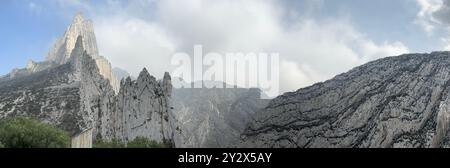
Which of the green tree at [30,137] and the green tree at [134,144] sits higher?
the green tree at [134,144]

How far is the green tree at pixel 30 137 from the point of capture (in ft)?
373

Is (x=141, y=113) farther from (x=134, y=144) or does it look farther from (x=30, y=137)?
(x=30, y=137)

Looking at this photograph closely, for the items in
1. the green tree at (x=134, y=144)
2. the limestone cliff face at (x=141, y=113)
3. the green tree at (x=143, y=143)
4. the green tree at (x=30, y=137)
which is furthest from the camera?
the limestone cliff face at (x=141, y=113)

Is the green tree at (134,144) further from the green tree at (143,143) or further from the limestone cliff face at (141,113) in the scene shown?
the limestone cliff face at (141,113)

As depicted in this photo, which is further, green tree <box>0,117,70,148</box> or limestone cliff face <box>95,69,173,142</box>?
limestone cliff face <box>95,69,173,142</box>

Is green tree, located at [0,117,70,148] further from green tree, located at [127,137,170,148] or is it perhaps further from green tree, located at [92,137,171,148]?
green tree, located at [127,137,170,148]

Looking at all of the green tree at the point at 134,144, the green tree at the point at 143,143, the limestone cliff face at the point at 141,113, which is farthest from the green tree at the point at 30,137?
the limestone cliff face at the point at 141,113

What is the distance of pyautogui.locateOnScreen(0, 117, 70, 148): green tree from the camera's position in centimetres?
Result: 11381

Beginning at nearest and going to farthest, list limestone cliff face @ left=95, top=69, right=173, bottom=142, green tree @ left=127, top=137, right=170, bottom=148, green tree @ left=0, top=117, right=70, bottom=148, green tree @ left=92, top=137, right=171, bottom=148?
green tree @ left=0, top=117, right=70, bottom=148, green tree @ left=92, top=137, right=171, bottom=148, green tree @ left=127, top=137, right=170, bottom=148, limestone cliff face @ left=95, top=69, right=173, bottom=142

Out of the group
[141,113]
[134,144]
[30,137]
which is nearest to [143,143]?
[134,144]

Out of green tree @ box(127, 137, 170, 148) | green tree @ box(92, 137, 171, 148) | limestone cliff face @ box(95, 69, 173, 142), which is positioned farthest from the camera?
limestone cliff face @ box(95, 69, 173, 142)

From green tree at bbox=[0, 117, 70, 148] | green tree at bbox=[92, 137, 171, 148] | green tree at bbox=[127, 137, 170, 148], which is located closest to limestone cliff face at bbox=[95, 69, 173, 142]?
green tree at bbox=[127, 137, 170, 148]

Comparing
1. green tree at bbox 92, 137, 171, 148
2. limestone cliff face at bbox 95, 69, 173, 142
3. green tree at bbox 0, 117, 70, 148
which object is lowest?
green tree at bbox 0, 117, 70, 148
